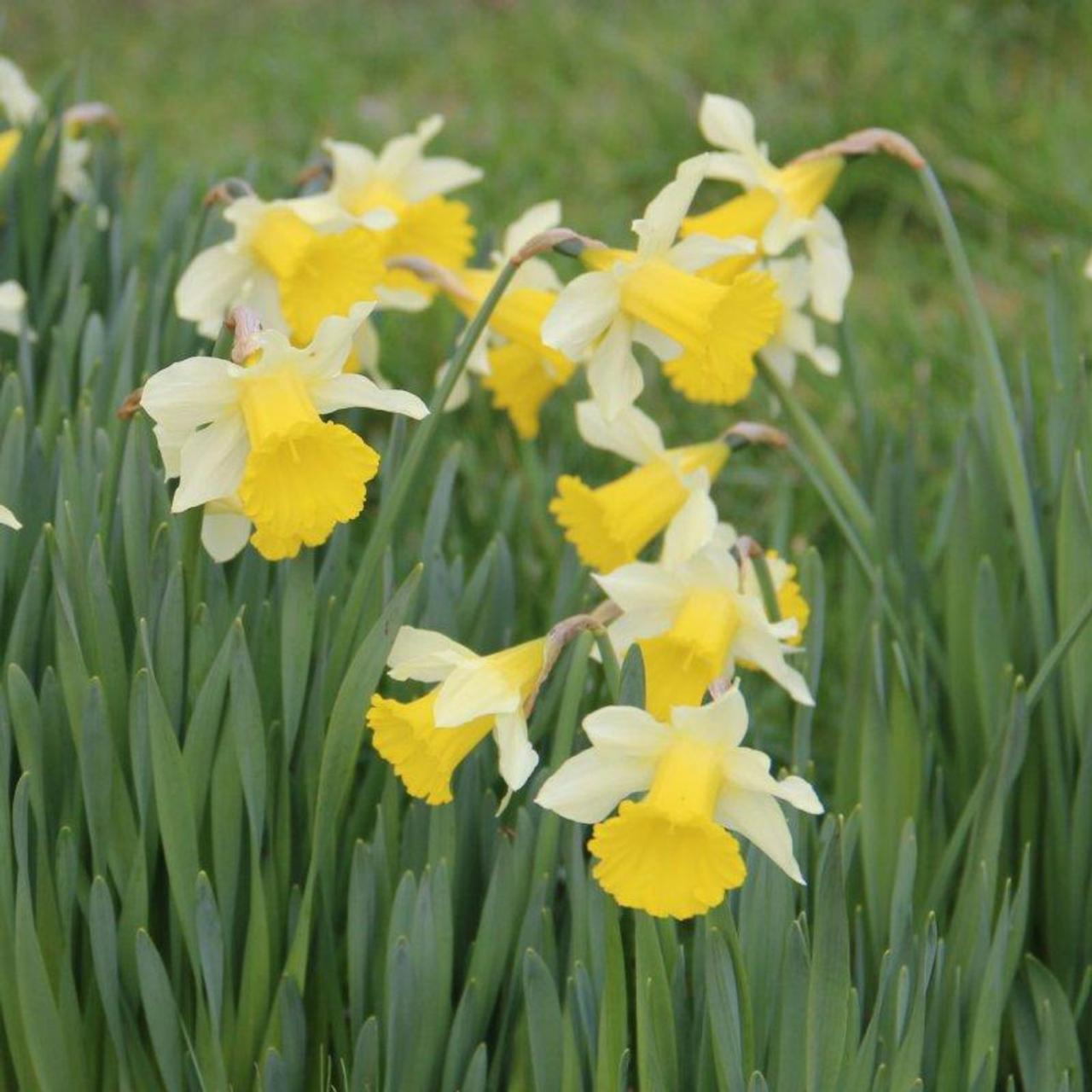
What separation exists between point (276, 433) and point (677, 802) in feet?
1.36

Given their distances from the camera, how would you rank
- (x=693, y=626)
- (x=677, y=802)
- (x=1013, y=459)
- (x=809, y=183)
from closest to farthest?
(x=677, y=802), (x=693, y=626), (x=1013, y=459), (x=809, y=183)

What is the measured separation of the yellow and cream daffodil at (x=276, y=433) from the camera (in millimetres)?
1277

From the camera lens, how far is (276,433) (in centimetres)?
127

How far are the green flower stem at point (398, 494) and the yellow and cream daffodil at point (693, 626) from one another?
0.62ft

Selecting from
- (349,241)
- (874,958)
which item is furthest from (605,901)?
(349,241)

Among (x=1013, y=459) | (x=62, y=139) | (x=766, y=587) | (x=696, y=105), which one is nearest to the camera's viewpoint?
(x=766, y=587)

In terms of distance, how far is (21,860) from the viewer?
1307 millimetres

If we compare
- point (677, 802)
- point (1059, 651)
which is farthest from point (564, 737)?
point (1059, 651)

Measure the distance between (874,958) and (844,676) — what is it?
70 cm

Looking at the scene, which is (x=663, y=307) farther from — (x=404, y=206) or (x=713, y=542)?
(x=404, y=206)

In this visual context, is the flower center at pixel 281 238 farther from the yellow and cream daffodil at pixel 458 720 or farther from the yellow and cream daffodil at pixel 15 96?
the yellow and cream daffodil at pixel 15 96

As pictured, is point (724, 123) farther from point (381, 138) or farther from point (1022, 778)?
point (381, 138)

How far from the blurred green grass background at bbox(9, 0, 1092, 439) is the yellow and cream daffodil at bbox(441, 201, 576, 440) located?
98 cm

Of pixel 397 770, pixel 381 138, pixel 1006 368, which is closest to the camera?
pixel 397 770
